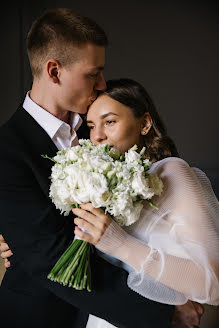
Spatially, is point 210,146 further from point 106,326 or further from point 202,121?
point 106,326

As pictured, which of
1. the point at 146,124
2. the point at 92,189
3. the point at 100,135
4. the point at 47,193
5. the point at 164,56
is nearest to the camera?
the point at 92,189

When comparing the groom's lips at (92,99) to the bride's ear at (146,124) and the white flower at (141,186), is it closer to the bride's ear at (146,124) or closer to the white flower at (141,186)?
the bride's ear at (146,124)

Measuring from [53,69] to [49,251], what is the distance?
34.8 inches

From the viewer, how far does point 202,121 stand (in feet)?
20.4

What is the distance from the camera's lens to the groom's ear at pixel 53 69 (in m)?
2.02

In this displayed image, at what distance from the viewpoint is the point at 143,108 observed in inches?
86.9

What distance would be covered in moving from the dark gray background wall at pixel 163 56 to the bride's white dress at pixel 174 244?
4350mm

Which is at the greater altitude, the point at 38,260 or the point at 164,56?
the point at 38,260

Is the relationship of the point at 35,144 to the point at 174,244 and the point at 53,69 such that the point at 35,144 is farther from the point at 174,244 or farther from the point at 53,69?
the point at 174,244

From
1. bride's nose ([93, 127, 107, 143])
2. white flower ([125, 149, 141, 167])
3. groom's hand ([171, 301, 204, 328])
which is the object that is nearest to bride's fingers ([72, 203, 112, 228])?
white flower ([125, 149, 141, 167])

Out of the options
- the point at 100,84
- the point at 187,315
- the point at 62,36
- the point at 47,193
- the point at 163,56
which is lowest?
the point at 163,56

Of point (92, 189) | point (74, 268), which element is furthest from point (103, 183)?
point (74, 268)

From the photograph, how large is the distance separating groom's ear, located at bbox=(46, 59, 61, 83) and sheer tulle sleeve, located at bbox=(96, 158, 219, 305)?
2.25ft

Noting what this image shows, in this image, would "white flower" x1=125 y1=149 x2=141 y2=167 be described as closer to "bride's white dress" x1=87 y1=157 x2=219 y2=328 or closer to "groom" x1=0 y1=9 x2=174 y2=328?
"bride's white dress" x1=87 y1=157 x2=219 y2=328
